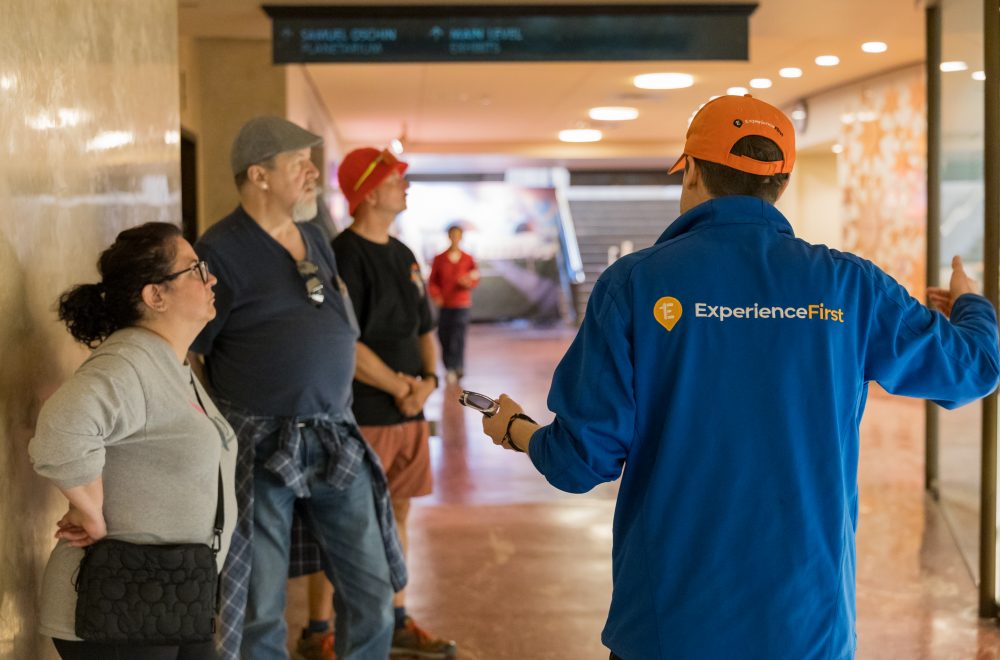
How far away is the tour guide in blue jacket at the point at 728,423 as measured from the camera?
181 centimetres

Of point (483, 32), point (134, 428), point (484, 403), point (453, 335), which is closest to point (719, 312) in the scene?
A: point (484, 403)

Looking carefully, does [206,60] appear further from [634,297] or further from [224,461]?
[634,297]

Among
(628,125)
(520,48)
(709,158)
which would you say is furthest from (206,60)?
(628,125)

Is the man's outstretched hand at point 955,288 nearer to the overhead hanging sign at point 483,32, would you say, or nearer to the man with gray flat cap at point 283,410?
the man with gray flat cap at point 283,410

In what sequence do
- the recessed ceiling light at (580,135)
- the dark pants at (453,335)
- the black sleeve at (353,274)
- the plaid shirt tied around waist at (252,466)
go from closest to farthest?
the plaid shirt tied around waist at (252,466) < the black sleeve at (353,274) < the dark pants at (453,335) < the recessed ceiling light at (580,135)

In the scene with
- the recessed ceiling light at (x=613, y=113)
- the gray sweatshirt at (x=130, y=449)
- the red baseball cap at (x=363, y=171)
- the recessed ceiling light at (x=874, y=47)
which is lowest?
the gray sweatshirt at (x=130, y=449)

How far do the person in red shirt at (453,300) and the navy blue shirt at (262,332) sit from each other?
8.91m

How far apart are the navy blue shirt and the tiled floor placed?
1394 millimetres

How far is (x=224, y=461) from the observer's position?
2449 millimetres

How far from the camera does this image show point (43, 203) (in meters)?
2.28

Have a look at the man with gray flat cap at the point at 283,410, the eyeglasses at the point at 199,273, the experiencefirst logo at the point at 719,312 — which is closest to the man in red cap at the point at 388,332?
the man with gray flat cap at the point at 283,410

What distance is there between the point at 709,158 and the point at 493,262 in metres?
21.5

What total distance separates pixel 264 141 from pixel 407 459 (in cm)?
134

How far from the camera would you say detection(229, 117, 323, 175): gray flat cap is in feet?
10.1
